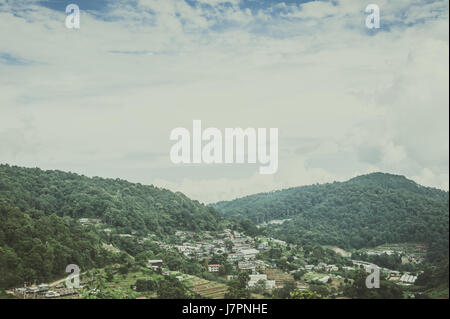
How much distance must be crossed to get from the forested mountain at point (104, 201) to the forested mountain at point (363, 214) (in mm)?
6473

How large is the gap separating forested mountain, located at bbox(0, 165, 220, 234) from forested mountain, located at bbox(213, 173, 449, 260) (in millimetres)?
6473

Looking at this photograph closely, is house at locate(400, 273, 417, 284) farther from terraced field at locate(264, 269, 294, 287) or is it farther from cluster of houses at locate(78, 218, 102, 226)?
cluster of houses at locate(78, 218, 102, 226)

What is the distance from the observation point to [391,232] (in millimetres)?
24375

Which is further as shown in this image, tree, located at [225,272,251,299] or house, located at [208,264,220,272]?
house, located at [208,264,220,272]

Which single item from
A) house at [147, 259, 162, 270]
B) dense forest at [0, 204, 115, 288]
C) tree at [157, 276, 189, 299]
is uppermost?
dense forest at [0, 204, 115, 288]

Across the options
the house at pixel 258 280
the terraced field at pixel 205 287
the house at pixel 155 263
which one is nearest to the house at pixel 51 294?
the terraced field at pixel 205 287

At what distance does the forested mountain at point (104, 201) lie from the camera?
1922 cm

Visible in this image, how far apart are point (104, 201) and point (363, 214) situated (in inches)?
684

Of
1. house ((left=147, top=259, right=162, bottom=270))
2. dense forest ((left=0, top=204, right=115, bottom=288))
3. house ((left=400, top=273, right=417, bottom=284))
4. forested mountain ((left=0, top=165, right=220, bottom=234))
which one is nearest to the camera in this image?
dense forest ((left=0, top=204, right=115, bottom=288))

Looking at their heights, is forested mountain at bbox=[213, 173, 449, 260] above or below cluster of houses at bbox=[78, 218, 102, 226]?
below

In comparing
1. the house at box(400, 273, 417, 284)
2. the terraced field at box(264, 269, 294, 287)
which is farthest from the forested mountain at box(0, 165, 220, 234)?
the house at box(400, 273, 417, 284)

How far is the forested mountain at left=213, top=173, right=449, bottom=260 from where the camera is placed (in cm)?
2309

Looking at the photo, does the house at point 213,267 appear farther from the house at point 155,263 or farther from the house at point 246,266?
the house at point 155,263

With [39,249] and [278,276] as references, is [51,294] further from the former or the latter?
[278,276]
